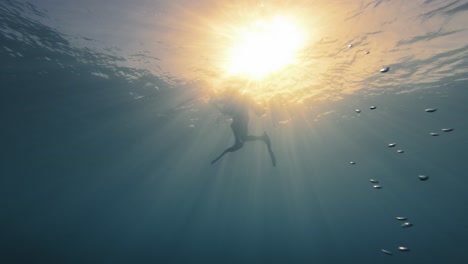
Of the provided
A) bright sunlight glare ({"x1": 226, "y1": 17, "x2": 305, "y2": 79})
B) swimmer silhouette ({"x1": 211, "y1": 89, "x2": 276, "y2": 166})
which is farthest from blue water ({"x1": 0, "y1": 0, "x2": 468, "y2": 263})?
swimmer silhouette ({"x1": 211, "y1": 89, "x2": 276, "y2": 166})

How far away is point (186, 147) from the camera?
31.7 m

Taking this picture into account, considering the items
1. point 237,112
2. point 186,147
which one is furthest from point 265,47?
point 186,147

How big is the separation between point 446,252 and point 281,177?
136 ft

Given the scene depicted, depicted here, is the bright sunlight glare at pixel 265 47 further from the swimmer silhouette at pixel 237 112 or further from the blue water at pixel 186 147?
the blue water at pixel 186 147

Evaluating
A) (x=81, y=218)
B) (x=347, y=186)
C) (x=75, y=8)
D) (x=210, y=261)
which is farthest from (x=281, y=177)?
(x=81, y=218)

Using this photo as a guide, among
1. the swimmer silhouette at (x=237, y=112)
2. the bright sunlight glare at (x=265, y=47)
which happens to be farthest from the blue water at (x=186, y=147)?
the swimmer silhouette at (x=237, y=112)

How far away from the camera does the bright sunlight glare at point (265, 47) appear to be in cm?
1159

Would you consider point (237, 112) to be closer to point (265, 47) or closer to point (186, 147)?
point (265, 47)

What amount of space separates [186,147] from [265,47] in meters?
21.1

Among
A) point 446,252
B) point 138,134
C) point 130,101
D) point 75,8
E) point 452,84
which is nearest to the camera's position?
point 75,8

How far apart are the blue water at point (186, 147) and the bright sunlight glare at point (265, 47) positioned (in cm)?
468

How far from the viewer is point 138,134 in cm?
2680

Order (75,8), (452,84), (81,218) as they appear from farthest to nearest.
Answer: (81,218), (452,84), (75,8)

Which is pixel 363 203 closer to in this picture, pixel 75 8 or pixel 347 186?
pixel 347 186
